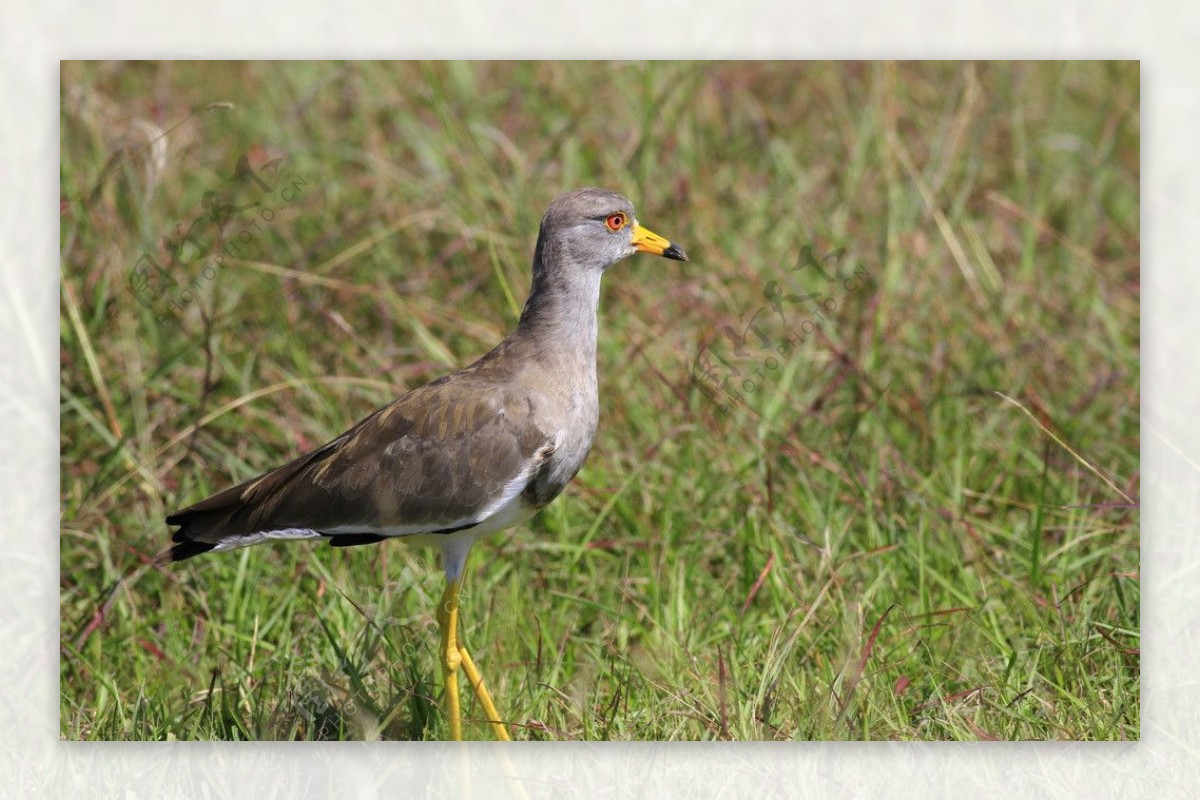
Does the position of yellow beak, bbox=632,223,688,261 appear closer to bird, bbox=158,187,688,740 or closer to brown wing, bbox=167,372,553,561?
bird, bbox=158,187,688,740

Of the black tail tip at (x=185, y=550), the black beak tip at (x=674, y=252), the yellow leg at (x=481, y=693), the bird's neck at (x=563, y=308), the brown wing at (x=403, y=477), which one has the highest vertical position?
the black beak tip at (x=674, y=252)

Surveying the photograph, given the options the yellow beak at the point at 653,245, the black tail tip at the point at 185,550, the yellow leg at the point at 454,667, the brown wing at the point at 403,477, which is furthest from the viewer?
the yellow beak at the point at 653,245

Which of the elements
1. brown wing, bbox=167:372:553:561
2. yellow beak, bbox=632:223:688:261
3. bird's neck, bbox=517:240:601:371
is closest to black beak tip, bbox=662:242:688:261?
yellow beak, bbox=632:223:688:261

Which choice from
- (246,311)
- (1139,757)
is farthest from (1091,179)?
(246,311)

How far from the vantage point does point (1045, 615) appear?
5.22 metres

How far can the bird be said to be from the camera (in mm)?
4598

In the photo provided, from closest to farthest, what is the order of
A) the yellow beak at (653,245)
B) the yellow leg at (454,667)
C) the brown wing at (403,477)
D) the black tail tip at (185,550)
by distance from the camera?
1. the brown wing at (403,477)
2. the black tail tip at (185,550)
3. the yellow leg at (454,667)
4. the yellow beak at (653,245)

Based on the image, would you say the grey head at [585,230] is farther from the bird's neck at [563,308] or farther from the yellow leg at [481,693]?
the yellow leg at [481,693]

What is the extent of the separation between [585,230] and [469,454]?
75 cm

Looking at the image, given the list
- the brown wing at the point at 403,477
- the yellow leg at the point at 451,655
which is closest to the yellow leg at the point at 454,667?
the yellow leg at the point at 451,655

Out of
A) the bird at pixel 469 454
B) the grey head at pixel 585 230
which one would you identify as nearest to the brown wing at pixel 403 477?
the bird at pixel 469 454

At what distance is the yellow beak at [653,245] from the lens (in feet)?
16.2

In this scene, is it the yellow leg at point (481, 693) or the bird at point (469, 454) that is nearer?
the bird at point (469, 454)

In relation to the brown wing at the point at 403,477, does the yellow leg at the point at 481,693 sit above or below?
below
